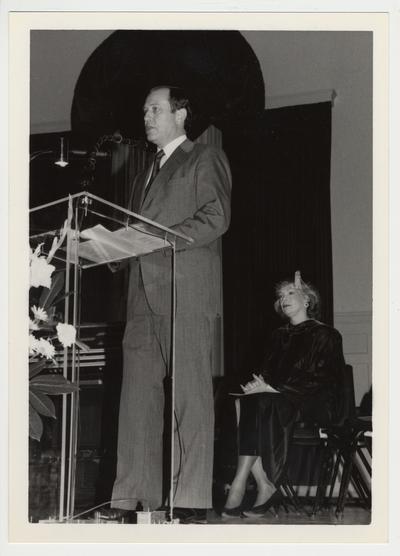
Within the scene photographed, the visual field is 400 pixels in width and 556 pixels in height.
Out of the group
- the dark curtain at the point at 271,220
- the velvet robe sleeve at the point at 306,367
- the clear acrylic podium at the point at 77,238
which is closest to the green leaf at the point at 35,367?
the clear acrylic podium at the point at 77,238

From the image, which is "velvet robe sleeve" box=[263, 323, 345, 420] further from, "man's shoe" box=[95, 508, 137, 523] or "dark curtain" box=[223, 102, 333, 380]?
"man's shoe" box=[95, 508, 137, 523]

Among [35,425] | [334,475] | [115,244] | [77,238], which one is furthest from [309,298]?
[35,425]

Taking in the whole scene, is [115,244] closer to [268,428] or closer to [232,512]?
[268,428]

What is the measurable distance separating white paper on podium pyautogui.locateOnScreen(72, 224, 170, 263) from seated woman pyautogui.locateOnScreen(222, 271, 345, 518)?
1.96 feet

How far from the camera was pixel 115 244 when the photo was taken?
484cm

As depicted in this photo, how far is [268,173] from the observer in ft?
16.1

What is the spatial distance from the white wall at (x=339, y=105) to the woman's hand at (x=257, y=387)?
1.23 feet

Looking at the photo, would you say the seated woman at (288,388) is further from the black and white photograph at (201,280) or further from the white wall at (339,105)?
the white wall at (339,105)

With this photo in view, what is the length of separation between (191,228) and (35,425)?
1.08 metres

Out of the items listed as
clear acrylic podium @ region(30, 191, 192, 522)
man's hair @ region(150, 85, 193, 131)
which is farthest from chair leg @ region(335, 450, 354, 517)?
man's hair @ region(150, 85, 193, 131)

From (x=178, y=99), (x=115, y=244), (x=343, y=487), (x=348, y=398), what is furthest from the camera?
(x=178, y=99)
